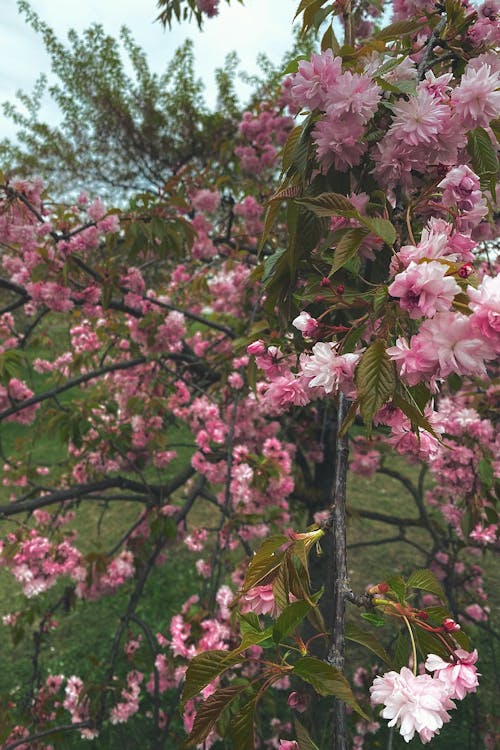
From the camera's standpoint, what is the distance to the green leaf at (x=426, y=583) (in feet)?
2.26

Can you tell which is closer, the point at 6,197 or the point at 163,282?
the point at 6,197

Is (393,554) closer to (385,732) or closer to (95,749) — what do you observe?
(385,732)

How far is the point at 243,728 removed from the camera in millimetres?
598

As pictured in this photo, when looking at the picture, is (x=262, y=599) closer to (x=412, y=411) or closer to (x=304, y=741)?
(x=304, y=741)

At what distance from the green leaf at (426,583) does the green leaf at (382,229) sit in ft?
1.53

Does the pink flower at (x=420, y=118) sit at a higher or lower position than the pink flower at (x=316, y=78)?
lower

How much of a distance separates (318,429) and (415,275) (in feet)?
9.56

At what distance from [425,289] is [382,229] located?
102 mm

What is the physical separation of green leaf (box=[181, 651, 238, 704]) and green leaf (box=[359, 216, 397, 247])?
0.55 metres

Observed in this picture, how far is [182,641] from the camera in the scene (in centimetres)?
163

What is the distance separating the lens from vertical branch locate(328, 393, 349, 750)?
564 mm

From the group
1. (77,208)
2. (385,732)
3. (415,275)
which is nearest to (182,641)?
(415,275)

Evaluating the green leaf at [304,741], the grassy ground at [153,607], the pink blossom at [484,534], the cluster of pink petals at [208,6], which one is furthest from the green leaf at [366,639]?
the cluster of pink petals at [208,6]

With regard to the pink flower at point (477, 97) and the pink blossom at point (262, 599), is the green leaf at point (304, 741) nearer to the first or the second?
the pink blossom at point (262, 599)
